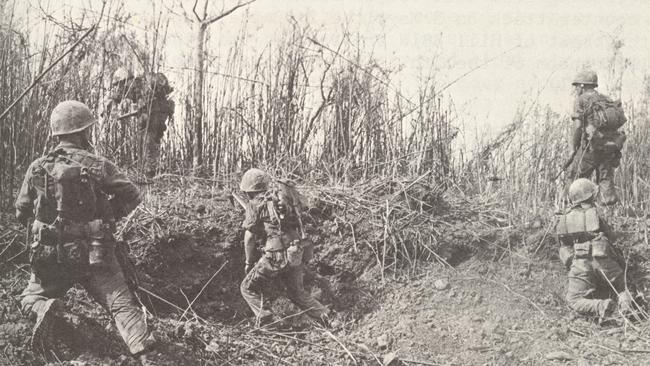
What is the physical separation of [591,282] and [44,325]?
150 inches

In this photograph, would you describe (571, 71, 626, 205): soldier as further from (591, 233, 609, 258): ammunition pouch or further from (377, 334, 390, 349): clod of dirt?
(377, 334, 390, 349): clod of dirt

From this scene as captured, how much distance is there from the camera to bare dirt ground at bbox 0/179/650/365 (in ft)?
15.2

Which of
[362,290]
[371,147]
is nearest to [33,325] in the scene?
[362,290]

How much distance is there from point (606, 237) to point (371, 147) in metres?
2.57

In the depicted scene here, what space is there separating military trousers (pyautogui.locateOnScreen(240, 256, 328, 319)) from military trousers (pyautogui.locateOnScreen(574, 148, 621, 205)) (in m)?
2.88

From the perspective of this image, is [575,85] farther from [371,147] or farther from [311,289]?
[311,289]

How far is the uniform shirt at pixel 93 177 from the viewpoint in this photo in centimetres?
412

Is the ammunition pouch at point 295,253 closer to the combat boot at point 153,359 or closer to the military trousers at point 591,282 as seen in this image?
the combat boot at point 153,359

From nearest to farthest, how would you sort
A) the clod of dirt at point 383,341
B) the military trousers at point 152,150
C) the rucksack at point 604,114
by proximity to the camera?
the clod of dirt at point 383,341
the rucksack at point 604,114
the military trousers at point 152,150

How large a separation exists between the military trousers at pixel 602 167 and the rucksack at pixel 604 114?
0.81 feet

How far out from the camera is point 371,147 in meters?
7.03

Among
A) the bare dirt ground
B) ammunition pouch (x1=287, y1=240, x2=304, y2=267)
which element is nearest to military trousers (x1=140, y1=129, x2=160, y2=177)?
the bare dirt ground

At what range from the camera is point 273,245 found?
5.05m

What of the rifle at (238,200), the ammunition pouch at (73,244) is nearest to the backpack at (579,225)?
the rifle at (238,200)
